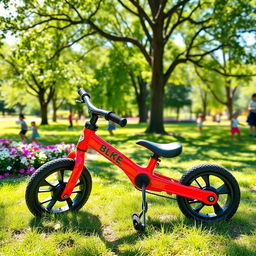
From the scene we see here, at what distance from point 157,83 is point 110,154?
11.0 meters

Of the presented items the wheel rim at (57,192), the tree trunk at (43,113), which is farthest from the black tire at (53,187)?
the tree trunk at (43,113)

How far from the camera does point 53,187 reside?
3053 millimetres

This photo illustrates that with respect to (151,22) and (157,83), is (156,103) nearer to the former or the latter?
(157,83)

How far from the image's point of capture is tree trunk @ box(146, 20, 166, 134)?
42.3ft

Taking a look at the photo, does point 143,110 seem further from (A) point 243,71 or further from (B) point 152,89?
(B) point 152,89

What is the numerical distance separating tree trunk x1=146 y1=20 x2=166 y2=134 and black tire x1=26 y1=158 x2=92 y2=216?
10701 mm

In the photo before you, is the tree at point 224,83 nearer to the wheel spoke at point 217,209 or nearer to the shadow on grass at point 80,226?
the wheel spoke at point 217,209

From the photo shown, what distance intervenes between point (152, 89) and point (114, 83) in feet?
49.8

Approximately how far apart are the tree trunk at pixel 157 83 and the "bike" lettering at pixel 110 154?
10890mm

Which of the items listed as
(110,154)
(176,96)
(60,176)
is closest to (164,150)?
(110,154)

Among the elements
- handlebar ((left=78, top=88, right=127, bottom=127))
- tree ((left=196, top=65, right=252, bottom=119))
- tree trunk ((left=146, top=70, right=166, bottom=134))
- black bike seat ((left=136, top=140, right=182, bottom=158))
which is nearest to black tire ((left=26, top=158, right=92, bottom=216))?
handlebar ((left=78, top=88, right=127, bottom=127))

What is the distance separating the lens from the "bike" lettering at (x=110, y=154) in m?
2.93

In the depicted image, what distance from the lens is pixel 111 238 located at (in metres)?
2.69

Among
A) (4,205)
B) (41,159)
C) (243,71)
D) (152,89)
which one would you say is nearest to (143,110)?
(243,71)
